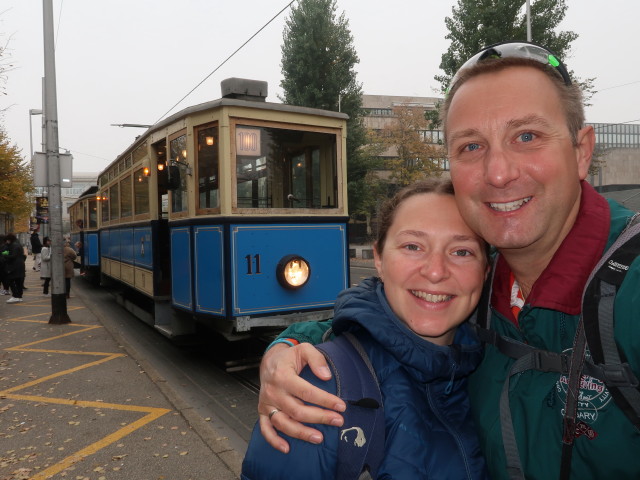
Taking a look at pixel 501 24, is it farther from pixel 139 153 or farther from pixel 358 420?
pixel 358 420

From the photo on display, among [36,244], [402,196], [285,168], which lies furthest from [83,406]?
[36,244]

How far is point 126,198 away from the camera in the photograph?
9.46 m

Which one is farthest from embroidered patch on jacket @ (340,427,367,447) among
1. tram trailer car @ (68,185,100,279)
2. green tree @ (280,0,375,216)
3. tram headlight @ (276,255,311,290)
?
green tree @ (280,0,375,216)

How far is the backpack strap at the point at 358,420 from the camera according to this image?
1.28 meters

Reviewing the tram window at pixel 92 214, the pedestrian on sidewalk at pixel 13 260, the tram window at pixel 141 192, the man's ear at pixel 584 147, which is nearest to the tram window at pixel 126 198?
the tram window at pixel 141 192

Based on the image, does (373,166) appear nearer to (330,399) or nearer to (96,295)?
(96,295)

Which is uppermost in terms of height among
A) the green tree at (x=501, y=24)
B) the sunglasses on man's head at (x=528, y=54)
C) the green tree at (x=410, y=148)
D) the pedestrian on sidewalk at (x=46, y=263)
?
the green tree at (x=501, y=24)

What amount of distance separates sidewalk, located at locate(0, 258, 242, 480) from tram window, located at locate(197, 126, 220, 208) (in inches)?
89.6

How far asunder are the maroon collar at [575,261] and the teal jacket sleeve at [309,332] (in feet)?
2.81

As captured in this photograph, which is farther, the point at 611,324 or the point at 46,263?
the point at 46,263

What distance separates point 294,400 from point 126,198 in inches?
350

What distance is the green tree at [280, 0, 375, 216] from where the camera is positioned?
1115 inches

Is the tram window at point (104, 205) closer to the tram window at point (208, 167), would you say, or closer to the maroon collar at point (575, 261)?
the tram window at point (208, 167)

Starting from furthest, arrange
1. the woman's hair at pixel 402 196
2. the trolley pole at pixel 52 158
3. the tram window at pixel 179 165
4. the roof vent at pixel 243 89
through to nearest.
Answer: the trolley pole at pixel 52 158
the tram window at pixel 179 165
the roof vent at pixel 243 89
the woman's hair at pixel 402 196
